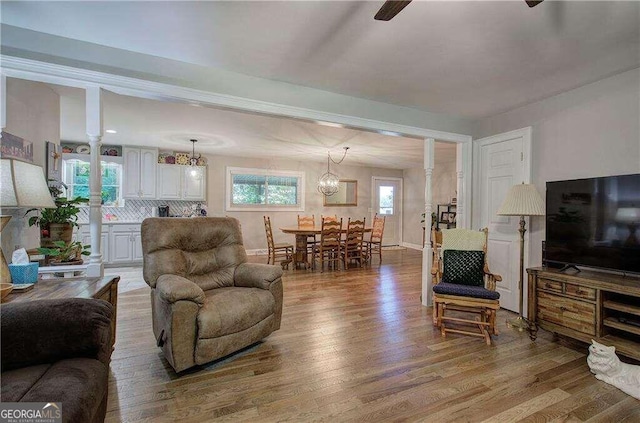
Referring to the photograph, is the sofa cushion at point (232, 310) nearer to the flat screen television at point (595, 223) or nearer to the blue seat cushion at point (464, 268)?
the blue seat cushion at point (464, 268)

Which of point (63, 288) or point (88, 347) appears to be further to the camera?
point (63, 288)

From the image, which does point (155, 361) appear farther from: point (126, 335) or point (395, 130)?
point (395, 130)

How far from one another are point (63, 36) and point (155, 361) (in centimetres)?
255

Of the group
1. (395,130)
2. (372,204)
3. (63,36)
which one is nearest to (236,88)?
(63,36)

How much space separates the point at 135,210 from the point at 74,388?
5.97 m

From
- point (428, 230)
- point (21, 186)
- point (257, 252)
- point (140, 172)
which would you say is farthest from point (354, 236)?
point (21, 186)

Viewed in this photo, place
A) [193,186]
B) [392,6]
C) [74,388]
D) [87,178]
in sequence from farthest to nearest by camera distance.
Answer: [193,186] → [87,178] → [392,6] → [74,388]

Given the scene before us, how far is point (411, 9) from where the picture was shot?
A: 71.3 inches

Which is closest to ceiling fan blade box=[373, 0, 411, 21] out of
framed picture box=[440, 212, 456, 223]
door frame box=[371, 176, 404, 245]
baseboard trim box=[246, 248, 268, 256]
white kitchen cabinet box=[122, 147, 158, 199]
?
white kitchen cabinet box=[122, 147, 158, 199]

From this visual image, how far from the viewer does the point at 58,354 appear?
1.26 meters

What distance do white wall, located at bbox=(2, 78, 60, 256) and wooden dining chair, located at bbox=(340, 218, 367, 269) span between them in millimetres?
4356

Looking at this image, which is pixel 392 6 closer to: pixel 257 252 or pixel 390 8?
pixel 390 8

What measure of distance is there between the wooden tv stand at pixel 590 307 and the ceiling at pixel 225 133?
2943 mm

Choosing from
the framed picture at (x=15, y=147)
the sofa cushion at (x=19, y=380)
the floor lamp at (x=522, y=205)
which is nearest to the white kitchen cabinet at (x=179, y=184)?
the framed picture at (x=15, y=147)
